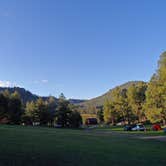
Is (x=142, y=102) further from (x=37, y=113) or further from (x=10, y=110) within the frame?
(x=10, y=110)

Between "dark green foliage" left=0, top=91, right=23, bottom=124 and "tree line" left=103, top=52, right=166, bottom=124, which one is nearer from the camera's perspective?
"tree line" left=103, top=52, right=166, bottom=124

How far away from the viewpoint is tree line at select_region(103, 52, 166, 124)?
4291 centimetres

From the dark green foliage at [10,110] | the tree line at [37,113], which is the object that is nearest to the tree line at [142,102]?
the tree line at [37,113]

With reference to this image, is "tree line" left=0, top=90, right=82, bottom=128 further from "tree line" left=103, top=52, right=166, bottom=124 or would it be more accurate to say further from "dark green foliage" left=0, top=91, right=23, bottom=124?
"tree line" left=103, top=52, right=166, bottom=124

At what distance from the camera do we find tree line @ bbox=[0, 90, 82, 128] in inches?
2522

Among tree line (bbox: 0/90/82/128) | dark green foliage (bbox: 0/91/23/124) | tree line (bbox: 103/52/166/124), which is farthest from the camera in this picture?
tree line (bbox: 0/90/82/128)

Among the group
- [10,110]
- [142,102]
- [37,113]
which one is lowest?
[37,113]

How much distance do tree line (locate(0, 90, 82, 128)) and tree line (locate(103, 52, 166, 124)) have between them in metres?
11.5

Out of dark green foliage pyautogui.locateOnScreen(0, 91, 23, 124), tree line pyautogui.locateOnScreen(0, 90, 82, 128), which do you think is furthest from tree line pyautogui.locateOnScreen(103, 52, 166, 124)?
dark green foliage pyautogui.locateOnScreen(0, 91, 23, 124)

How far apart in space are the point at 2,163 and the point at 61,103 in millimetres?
57571

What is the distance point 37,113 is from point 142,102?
26995 mm

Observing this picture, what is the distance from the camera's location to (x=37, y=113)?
67312 mm

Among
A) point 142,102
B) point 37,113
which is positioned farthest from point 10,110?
point 142,102

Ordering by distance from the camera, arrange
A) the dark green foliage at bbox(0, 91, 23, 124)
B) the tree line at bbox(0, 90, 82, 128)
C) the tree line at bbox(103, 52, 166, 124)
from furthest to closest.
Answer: the tree line at bbox(0, 90, 82, 128) → the dark green foliage at bbox(0, 91, 23, 124) → the tree line at bbox(103, 52, 166, 124)
